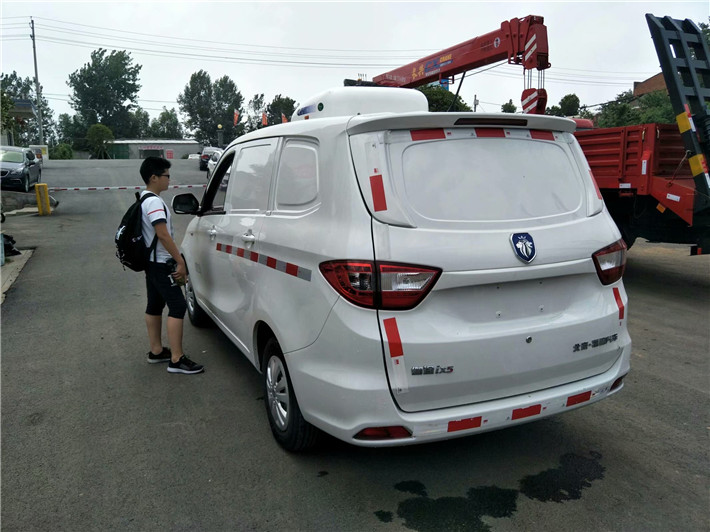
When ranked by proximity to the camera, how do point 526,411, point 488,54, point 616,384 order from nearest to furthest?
point 526,411 → point 616,384 → point 488,54

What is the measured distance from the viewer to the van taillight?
2.54 meters

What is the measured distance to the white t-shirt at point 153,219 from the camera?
4516 millimetres

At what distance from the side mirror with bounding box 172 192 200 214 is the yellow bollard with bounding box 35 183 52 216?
12118 mm

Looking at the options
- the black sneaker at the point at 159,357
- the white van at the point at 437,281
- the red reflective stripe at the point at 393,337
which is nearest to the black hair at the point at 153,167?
the black sneaker at the point at 159,357

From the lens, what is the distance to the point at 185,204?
499 centimetres

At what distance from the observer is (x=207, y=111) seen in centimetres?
10081

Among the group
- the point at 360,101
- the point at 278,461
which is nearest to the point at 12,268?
the point at 360,101

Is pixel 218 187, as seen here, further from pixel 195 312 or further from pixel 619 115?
pixel 619 115

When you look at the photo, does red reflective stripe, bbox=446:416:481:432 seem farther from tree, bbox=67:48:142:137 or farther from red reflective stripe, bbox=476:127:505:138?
tree, bbox=67:48:142:137

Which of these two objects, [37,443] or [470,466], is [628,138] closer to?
[470,466]

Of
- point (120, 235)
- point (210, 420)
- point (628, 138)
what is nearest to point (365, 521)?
point (210, 420)

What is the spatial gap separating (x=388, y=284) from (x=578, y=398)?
1262 millimetres

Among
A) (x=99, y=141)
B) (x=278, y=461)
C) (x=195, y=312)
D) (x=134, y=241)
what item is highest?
(x=99, y=141)

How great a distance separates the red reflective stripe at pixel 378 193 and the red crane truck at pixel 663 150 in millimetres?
5688
